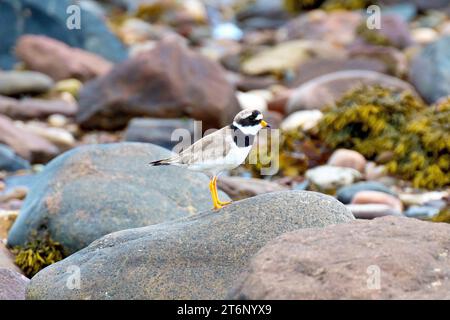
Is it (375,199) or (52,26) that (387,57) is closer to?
(52,26)

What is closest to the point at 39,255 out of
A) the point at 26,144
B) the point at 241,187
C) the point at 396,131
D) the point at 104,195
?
the point at 104,195

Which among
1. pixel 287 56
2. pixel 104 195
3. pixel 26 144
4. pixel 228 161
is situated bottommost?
pixel 287 56

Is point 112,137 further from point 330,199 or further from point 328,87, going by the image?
point 330,199

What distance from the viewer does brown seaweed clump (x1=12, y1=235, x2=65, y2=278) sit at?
8836 millimetres

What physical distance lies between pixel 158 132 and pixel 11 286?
9385mm

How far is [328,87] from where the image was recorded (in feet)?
57.1

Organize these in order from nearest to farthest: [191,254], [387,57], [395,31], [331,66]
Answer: [191,254], [331,66], [387,57], [395,31]

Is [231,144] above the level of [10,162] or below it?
above

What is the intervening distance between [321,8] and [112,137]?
17519 millimetres

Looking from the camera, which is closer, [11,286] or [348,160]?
[11,286]

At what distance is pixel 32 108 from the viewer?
18.5 m

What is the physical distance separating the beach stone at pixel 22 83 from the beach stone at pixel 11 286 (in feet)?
44.7

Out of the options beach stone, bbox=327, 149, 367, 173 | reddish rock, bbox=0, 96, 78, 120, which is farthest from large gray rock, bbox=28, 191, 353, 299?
reddish rock, bbox=0, 96, 78, 120
